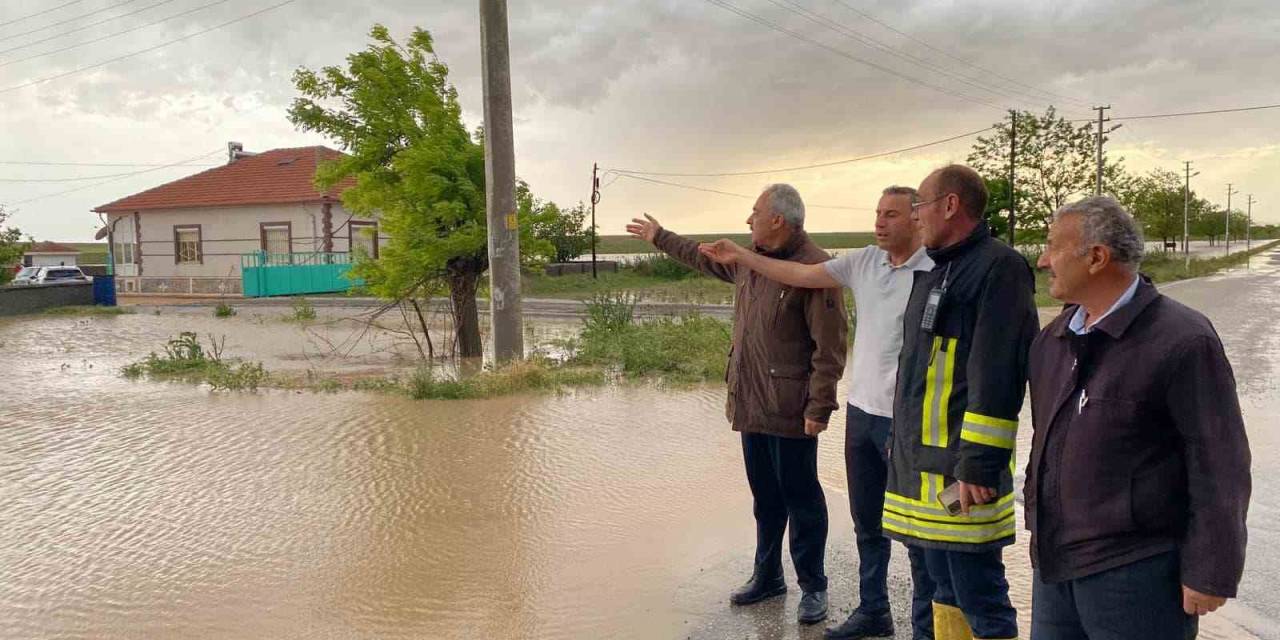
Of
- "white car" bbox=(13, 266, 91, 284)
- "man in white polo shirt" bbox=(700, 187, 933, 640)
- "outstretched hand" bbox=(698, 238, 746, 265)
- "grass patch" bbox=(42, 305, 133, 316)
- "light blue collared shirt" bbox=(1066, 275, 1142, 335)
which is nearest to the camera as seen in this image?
"light blue collared shirt" bbox=(1066, 275, 1142, 335)

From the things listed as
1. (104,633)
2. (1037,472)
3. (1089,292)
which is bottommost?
(104,633)

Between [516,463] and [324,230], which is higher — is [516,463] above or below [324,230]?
below

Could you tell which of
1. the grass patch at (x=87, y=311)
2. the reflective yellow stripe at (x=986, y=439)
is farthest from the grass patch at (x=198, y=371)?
the grass patch at (x=87, y=311)

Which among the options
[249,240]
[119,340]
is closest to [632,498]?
[119,340]

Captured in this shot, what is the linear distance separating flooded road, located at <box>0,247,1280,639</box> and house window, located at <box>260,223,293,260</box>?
26.0 m

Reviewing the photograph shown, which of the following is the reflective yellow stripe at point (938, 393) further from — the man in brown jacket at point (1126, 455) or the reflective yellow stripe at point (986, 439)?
the man in brown jacket at point (1126, 455)

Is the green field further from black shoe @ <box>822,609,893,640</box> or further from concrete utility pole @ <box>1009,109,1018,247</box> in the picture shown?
black shoe @ <box>822,609,893,640</box>

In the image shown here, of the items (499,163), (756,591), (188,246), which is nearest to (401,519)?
(756,591)

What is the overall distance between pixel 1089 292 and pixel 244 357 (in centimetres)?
1388

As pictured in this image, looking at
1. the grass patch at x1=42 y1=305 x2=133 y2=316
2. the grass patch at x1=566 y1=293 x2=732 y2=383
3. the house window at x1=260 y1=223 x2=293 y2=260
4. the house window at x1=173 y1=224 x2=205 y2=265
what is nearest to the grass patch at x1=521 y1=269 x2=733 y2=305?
the house window at x1=260 y1=223 x2=293 y2=260

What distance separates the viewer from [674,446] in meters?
7.71

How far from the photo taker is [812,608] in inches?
161

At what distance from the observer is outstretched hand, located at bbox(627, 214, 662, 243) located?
4.64 meters

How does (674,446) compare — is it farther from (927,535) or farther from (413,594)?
(927,535)
